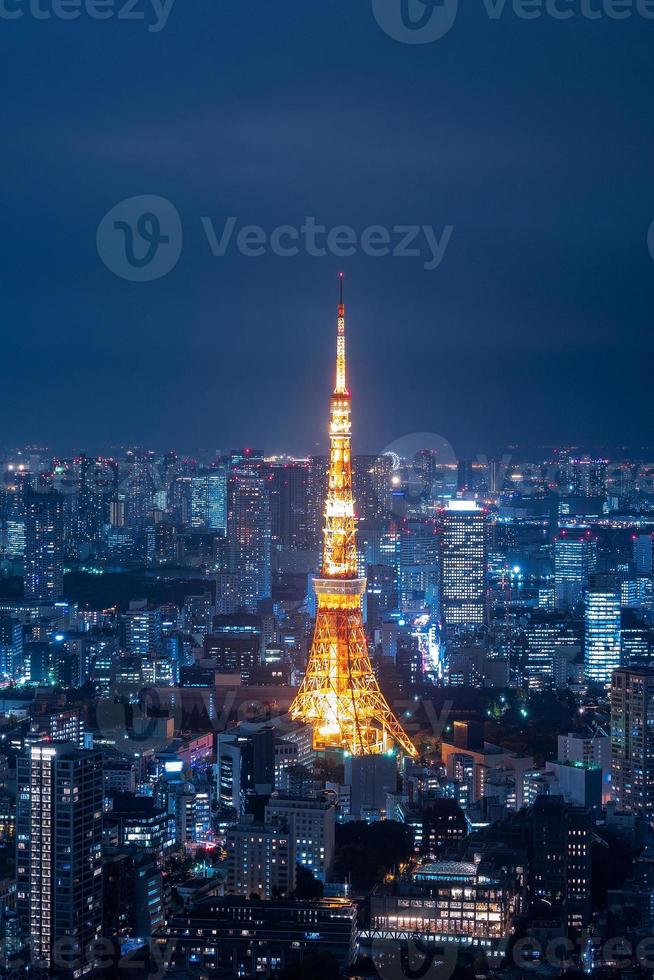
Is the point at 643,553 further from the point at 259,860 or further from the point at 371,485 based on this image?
the point at 259,860

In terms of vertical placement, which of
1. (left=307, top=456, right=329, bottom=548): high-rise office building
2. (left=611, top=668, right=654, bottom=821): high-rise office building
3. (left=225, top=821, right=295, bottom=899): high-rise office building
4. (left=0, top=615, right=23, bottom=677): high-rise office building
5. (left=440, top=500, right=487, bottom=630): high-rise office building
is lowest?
(left=225, top=821, right=295, bottom=899): high-rise office building

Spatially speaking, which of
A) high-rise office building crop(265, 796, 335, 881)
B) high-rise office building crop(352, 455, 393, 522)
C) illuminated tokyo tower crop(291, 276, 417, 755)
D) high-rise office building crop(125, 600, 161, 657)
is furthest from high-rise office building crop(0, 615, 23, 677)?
high-rise office building crop(265, 796, 335, 881)

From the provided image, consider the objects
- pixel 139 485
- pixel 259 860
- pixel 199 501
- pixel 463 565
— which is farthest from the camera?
pixel 139 485

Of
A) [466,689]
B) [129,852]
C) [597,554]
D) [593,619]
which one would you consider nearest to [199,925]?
[129,852]

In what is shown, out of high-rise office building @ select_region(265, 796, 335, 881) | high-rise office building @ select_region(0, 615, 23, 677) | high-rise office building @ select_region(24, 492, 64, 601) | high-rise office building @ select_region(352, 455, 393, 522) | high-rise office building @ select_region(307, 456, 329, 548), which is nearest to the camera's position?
high-rise office building @ select_region(265, 796, 335, 881)

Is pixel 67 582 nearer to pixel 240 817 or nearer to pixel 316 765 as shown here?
pixel 316 765

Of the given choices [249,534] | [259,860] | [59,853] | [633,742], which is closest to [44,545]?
[249,534]

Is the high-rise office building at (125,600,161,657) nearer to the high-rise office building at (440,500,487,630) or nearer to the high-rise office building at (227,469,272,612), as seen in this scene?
the high-rise office building at (227,469,272,612)
